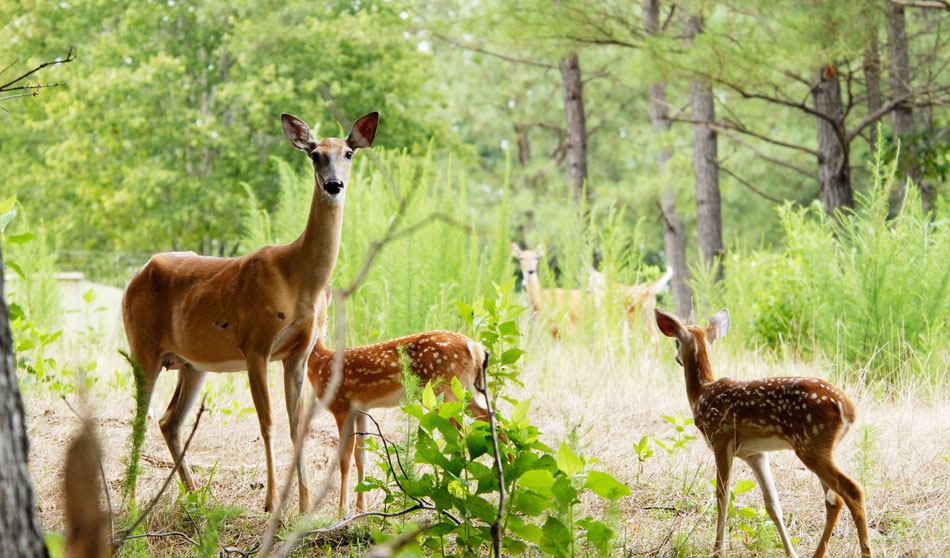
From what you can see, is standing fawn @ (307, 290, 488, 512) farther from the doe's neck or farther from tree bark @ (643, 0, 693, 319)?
tree bark @ (643, 0, 693, 319)

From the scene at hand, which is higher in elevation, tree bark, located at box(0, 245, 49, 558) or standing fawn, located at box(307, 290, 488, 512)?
tree bark, located at box(0, 245, 49, 558)

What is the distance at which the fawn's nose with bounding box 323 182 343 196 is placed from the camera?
9.42ft

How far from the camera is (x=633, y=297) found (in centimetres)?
752

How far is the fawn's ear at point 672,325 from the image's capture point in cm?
269

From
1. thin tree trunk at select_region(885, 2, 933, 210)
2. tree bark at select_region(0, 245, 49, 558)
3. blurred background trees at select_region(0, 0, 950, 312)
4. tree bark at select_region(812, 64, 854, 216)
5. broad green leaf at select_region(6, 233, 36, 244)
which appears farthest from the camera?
blurred background trees at select_region(0, 0, 950, 312)

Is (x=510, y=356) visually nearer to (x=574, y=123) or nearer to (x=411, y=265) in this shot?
(x=411, y=265)

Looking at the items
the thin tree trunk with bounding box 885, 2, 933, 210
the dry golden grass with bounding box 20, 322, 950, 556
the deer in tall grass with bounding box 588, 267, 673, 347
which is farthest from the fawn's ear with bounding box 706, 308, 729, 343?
the thin tree trunk with bounding box 885, 2, 933, 210

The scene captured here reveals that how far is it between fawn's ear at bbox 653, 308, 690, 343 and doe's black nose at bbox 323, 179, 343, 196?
3.61ft

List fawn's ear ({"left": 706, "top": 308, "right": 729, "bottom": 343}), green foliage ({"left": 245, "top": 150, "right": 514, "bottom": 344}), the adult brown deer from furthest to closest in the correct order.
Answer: green foliage ({"left": 245, "top": 150, "right": 514, "bottom": 344})
the adult brown deer
fawn's ear ({"left": 706, "top": 308, "right": 729, "bottom": 343})

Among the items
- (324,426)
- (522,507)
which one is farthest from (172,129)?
(522,507)

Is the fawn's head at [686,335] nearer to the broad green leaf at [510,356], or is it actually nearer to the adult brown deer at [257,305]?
the broad green leaf at [510,356]

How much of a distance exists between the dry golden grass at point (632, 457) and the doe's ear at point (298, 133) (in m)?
1.06

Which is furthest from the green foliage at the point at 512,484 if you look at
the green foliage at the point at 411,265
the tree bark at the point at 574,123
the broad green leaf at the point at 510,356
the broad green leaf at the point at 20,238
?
the tree bark at the point at 574,123

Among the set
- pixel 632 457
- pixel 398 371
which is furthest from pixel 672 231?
pixel 398 371
